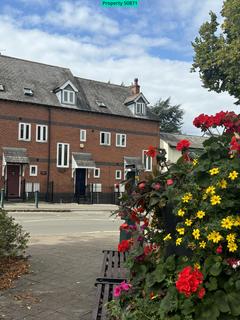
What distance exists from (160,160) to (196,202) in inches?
37.6

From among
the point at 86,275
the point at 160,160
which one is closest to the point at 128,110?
the point at 86,275

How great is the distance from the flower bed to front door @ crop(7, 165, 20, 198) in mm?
30040

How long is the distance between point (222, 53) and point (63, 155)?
15.1 m

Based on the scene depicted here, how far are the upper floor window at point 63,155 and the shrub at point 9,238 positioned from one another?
92.3 feet

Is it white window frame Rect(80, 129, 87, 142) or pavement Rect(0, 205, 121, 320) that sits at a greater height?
white window frame Rect(80, 129, 87, 142)

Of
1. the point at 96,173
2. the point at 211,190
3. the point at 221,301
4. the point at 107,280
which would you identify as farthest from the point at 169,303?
the point at 96,173

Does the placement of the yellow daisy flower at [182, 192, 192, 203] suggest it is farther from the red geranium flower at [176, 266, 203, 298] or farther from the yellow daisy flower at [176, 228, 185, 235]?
the red geranium flower at [176, 266, 203, 298]

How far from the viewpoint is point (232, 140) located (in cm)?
312

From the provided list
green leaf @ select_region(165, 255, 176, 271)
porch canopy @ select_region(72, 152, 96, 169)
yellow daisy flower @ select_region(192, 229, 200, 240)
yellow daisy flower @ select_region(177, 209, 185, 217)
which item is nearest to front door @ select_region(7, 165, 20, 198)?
porch canopy @ select_region(72, 152, 96, 169)

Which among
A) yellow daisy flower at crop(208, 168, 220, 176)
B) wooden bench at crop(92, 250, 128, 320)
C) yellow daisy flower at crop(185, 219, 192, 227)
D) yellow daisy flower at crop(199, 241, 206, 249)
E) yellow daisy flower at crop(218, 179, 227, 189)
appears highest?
yellow daisy flower at crop(208, 168, 220, 176)

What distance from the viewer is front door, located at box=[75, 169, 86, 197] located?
36.8m

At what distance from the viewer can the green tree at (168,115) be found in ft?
218

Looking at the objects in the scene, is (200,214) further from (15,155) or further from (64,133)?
(64,133)

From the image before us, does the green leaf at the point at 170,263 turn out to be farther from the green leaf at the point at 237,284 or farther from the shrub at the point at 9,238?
the shrub at the point at 9,238
